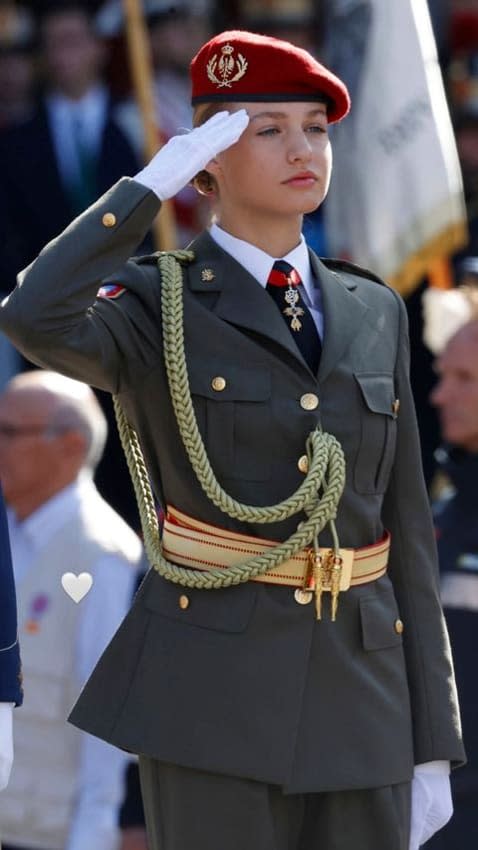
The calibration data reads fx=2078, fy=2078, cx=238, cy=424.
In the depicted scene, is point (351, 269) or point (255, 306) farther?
point (351, 269)

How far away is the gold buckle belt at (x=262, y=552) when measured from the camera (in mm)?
3713

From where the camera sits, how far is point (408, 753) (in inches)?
150

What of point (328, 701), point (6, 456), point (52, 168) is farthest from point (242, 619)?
point (52, 168)

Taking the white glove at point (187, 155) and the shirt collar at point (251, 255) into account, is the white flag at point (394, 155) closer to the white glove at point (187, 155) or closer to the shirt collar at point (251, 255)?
the shirt collar at point (251, 255)

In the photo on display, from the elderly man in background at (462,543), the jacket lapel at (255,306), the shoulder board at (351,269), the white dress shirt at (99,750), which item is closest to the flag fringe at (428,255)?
the elderly man in background at (462,543)

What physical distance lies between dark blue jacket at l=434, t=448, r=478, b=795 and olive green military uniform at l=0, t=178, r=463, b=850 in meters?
1.01

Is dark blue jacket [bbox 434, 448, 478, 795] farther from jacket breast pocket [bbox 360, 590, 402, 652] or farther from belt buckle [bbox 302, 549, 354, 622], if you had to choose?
belt buckle [bbox 302, 549, 354, 622]

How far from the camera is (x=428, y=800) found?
3.83m

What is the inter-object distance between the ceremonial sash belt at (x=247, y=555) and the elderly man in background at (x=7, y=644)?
309 millimetres

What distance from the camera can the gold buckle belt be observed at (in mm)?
3713

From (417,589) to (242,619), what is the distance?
413mm

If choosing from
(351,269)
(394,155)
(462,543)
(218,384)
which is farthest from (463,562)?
(394,155)

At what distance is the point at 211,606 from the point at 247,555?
111 millimetres

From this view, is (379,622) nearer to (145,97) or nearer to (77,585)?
(77,585)
